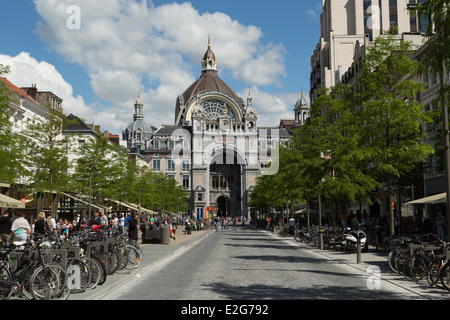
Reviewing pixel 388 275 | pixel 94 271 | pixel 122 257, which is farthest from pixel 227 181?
pixel 94 271

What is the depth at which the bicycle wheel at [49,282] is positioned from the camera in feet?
34.0

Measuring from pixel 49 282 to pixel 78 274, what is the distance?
137cm

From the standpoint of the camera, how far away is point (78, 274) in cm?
1180

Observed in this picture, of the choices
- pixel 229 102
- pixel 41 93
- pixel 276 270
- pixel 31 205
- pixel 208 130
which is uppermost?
Result: pixel 229 102

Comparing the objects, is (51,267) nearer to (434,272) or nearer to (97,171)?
(434,272)

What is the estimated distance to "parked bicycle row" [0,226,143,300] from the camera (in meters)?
10.4

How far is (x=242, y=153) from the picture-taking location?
134 m

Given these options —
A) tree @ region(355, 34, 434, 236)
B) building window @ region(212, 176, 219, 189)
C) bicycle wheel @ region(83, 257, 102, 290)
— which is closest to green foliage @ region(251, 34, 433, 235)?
tree @ region(355, 34, 434, 236)

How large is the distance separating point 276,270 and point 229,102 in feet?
405

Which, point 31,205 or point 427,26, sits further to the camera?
point 31,205

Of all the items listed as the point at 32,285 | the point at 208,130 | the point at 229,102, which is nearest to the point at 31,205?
the point at 32,285

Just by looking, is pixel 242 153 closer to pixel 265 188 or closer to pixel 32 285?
pixel 265 188

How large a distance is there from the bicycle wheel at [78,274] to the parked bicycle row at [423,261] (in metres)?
8.39

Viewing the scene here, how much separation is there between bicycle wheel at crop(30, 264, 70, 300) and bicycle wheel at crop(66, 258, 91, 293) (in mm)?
972
